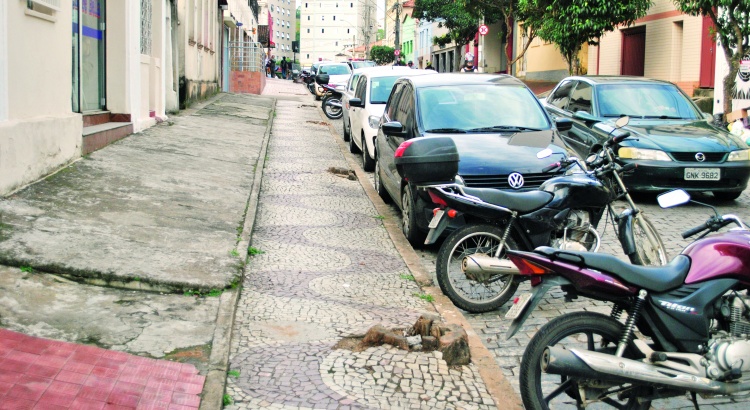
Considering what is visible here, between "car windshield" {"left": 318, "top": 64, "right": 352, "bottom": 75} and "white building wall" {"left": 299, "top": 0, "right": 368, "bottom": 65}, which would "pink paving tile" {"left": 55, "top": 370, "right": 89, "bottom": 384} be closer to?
"car windshield" {"left": 318, "top": 64, "right": 352, "bottom": 75}

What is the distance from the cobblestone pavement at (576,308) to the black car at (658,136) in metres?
0.32

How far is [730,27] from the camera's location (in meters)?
16.9

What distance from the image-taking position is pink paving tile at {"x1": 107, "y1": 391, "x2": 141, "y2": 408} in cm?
378

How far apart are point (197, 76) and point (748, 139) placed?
51.5ft

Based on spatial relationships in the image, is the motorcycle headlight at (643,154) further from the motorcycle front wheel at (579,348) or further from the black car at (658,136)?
the motorcycle front wheel at (579,348)

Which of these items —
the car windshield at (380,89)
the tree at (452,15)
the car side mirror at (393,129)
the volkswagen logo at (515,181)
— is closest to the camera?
the volkswagen logo at (515,181)

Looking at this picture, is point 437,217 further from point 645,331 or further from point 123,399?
point 123,399

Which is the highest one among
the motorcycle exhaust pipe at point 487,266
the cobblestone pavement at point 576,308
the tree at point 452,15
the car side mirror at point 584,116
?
the tree at point 452,15

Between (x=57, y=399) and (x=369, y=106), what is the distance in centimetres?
1009

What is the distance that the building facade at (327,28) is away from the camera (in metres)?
137

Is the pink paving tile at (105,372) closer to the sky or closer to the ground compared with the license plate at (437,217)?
closer to the ground

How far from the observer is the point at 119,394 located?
387 centimetres

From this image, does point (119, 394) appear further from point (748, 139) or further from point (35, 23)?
point (748, 139)

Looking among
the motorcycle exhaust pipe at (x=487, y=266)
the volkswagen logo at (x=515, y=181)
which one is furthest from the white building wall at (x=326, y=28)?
the motorcycle exhaust pipe at (x=487, y=266)
